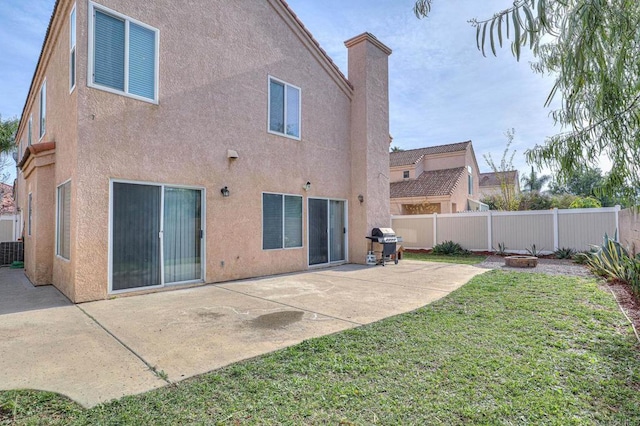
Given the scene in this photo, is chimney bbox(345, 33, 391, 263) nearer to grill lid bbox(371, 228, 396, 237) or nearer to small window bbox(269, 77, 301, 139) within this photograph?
grill lid bbox(371, 228, 396, 237)

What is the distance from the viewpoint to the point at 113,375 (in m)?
3.53

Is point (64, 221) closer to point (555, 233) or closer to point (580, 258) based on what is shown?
point (580, 258)

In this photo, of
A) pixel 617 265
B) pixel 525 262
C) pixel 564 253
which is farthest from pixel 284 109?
pixel 564 253

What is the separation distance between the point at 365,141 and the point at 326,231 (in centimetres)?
380

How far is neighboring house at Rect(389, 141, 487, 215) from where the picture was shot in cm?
2266

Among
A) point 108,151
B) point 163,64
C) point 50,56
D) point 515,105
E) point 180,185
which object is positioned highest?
point 50,56

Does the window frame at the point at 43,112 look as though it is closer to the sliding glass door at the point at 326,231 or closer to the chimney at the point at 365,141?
the sliding glass door at the point at 326,231

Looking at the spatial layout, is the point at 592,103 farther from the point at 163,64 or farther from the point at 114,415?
the point at 163,64

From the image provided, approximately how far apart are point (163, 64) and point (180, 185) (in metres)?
2.86

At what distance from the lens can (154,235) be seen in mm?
7664

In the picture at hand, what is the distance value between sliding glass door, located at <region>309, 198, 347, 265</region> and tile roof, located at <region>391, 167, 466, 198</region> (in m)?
11.5

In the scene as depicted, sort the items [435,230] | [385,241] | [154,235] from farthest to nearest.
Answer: [435,230], [385,241], [154,235]

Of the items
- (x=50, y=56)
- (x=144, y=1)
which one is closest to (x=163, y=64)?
(x=144, y=1)

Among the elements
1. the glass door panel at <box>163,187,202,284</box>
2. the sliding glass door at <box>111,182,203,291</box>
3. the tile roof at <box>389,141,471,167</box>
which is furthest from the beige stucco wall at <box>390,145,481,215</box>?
the sliding glass door at <box>111,182,203,291</box>
